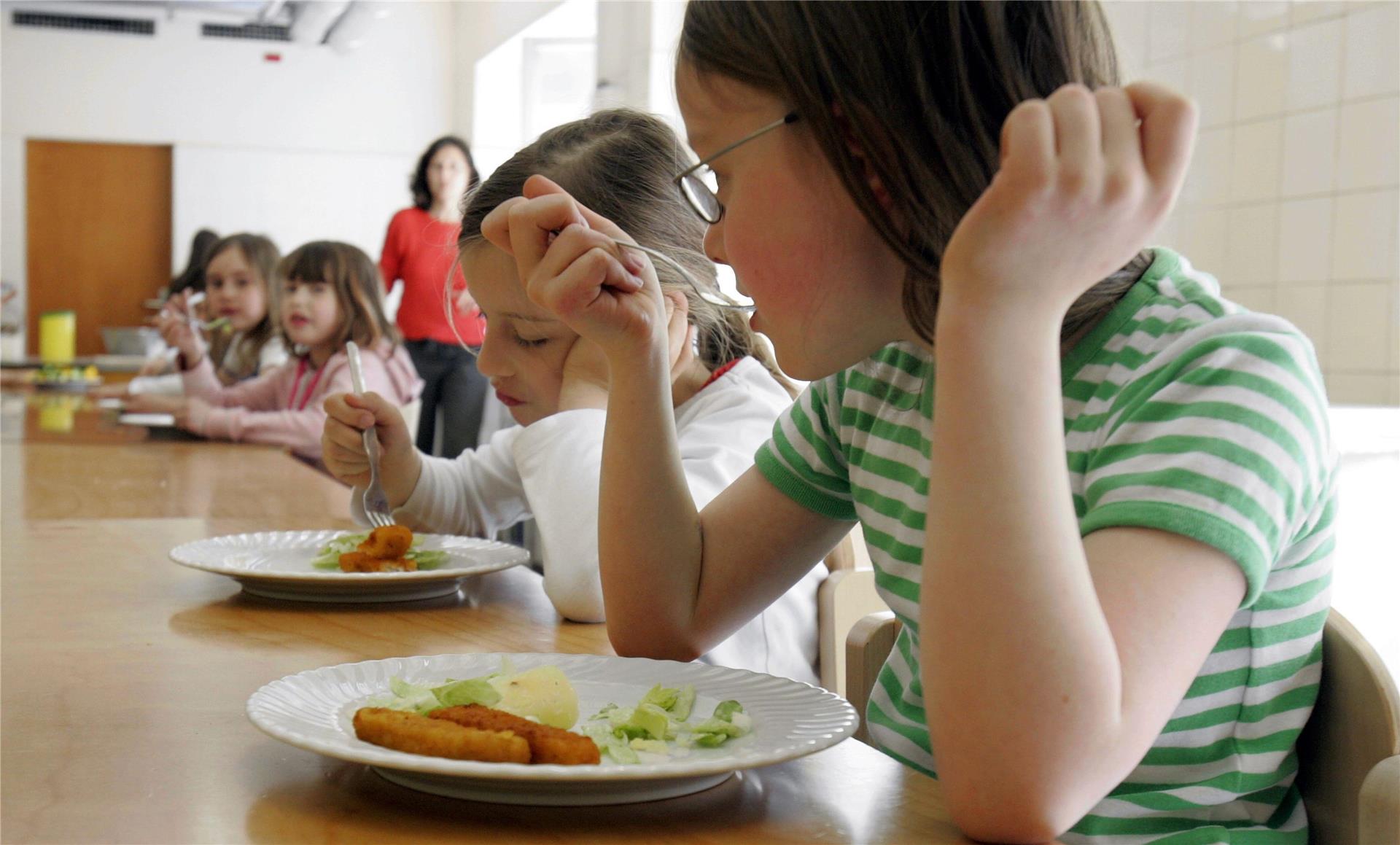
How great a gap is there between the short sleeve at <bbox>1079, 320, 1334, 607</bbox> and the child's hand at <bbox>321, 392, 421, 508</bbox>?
0.92m

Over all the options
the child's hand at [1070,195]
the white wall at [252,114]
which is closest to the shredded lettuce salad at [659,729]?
the child's hand at [1070,195]

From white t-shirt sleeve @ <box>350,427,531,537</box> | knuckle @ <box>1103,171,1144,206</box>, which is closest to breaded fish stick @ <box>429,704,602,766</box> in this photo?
knuckle @ <box>1103,171,1144,206</box>

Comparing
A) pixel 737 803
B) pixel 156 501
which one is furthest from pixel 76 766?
pixel 156 501

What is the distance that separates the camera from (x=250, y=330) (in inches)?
147

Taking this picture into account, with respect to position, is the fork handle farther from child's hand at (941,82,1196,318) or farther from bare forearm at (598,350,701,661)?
child's hand at (941,82,1196,318)

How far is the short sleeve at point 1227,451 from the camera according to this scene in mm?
531

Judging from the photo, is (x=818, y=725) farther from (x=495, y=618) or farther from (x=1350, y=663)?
(x=495, y=618)

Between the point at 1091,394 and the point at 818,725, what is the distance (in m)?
0.23

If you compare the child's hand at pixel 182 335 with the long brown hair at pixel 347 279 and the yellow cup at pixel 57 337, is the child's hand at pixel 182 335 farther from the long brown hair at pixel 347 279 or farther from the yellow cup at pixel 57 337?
the yellow cup at pixel 57 337

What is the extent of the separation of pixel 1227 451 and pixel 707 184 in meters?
0.41

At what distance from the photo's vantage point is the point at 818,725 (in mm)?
580

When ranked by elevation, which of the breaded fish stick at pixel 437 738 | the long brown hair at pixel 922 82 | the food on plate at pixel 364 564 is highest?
the long brown hair at pixel 922 82

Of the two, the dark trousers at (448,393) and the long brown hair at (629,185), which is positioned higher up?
the long brown hair at (629,185)

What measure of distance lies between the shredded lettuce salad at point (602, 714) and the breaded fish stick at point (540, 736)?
2 centimetres
